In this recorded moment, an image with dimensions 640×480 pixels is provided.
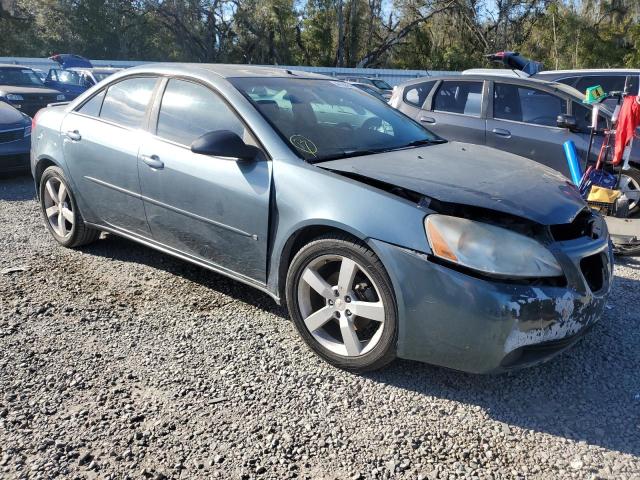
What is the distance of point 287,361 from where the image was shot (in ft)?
10.3

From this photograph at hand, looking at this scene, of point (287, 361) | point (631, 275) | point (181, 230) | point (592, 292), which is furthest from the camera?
point (631, 275)

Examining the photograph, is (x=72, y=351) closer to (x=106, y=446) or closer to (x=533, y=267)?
(x=106, y=446)

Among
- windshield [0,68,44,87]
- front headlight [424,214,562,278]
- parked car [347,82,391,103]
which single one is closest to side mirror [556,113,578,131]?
parked car [347,82,391,103]

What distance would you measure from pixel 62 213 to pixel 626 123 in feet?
17.3

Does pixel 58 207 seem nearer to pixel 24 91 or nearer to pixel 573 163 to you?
pixel 573 163

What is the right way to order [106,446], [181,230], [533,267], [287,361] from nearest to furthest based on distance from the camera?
[106,446] → [533,267] → [287,361] → [181,230]

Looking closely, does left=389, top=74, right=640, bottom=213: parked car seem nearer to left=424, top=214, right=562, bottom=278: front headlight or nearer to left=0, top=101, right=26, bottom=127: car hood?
left=424, top=214, right=562, bottom=278: front headlight

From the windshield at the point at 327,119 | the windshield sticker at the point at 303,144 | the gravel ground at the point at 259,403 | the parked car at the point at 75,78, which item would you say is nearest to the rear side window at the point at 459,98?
the windshield at the point at 327,119

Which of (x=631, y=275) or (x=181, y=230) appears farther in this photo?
(x=631, y=275)

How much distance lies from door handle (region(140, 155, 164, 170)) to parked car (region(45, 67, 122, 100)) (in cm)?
1420

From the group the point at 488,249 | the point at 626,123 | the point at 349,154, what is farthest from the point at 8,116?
the point at 626,123

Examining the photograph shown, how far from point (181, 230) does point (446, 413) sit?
202cm

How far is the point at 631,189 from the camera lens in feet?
20.5

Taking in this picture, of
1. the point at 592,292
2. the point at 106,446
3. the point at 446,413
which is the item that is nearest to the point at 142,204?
the point at 106,446
